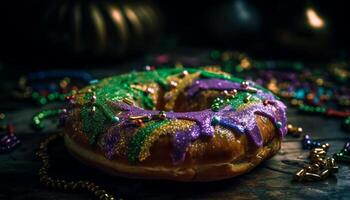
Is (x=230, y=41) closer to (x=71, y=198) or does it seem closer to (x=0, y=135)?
(x=0, y=135)

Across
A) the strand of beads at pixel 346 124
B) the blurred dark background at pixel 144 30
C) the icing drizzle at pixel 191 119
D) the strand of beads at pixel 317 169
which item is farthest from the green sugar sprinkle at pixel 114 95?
the blurred dark background at pixel 144 30

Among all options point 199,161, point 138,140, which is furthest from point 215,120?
point 138,140

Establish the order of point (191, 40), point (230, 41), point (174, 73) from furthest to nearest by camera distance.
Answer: point (191, 40) → point (230, 41) → point (174, 73)

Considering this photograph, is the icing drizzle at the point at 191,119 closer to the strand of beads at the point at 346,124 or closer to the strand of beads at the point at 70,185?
the strand of beads at the point at 70,185

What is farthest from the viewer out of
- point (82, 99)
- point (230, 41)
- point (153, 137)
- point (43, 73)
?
point (230, 41)

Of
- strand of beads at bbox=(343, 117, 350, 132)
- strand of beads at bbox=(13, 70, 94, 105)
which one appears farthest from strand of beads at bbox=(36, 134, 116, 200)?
strand of beads at bbox=(343, 117, 350, 132)

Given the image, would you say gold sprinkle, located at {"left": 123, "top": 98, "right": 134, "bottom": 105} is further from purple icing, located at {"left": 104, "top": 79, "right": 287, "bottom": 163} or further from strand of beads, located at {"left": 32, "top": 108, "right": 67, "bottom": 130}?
strand of beads, located at {"left": 32, "top": 108, "right": 67, "bottom": 130}

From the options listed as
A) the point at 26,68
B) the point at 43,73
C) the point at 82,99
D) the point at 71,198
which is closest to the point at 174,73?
the point at 82,99

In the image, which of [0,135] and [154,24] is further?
[154,24]
